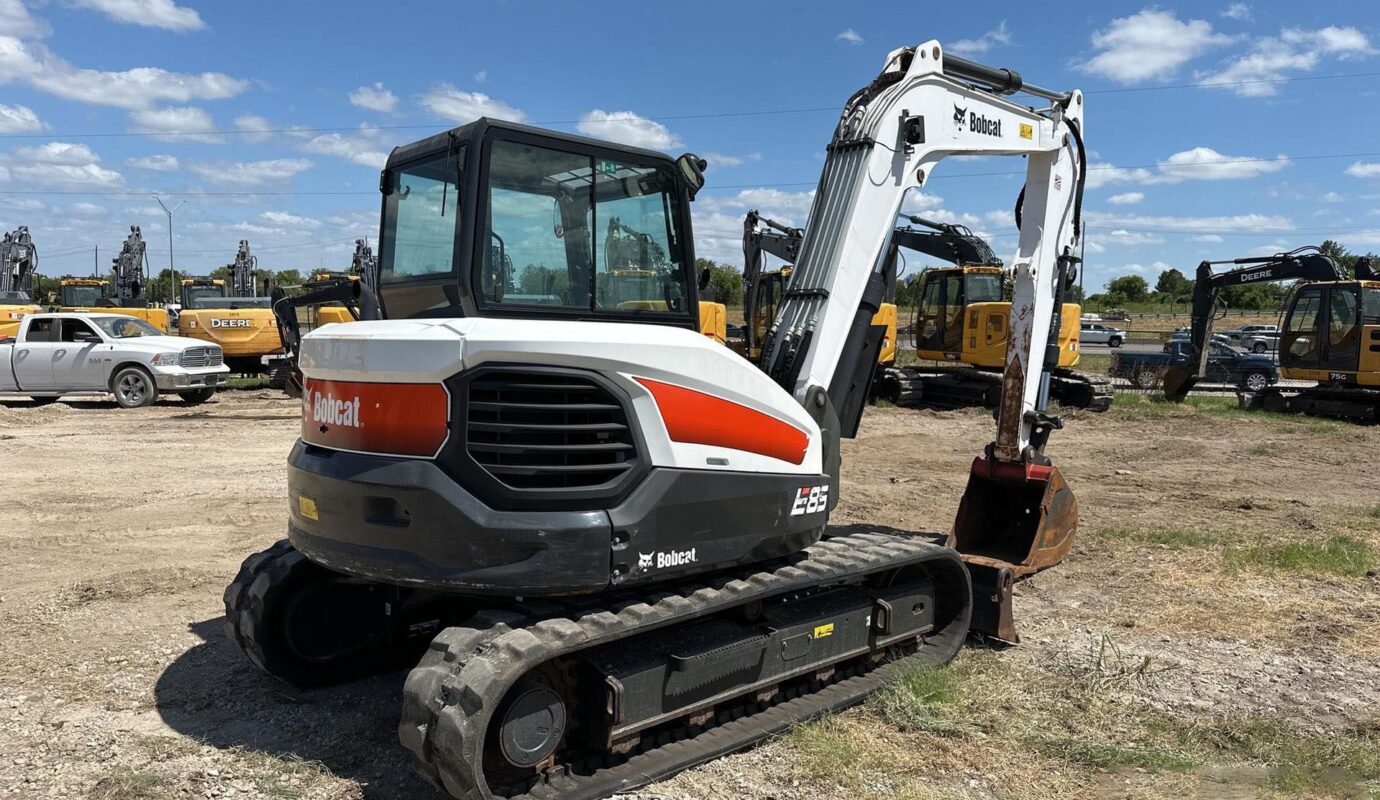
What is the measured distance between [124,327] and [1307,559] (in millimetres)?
19113

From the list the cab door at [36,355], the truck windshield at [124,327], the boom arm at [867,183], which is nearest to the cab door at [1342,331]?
the boom arm at [867,183]

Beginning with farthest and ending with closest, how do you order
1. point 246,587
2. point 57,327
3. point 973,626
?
point 57,327 < point 973,626 < point 246,587

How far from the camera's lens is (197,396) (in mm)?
18734

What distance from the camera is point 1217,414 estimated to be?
60.3 feet

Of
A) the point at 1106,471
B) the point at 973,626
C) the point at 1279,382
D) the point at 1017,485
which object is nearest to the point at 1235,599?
the point at 1017,485

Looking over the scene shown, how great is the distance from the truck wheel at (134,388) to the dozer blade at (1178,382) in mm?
19581

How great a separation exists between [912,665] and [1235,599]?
2990 millimetres

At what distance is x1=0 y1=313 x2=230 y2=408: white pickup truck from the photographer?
1780 centimetres

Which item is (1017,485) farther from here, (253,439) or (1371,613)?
(253,439)

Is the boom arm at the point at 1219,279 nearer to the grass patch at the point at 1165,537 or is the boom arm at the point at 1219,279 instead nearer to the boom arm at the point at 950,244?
the boom arm at the point at 950,244

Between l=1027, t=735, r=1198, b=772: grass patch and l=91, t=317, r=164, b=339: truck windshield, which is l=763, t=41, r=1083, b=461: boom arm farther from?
l=91, t=317, r=164, b=339: truck windshield

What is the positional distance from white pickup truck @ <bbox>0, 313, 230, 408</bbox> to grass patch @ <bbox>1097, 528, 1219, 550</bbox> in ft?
52.6

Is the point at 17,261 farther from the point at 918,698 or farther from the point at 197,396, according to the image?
the point at 918,698

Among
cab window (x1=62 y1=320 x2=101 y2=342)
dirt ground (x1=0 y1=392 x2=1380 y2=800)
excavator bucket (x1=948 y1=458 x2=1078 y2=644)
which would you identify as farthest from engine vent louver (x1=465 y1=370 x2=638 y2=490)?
cab window (x1=62 y1=320 x2=101 y2=342)
